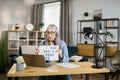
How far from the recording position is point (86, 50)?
5836 millimetres

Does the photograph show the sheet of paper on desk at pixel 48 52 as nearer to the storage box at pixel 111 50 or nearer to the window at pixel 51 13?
the storage box at pixel 111 50

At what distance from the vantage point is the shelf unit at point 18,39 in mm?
6318

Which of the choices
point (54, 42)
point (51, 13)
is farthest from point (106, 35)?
point (54, 42)

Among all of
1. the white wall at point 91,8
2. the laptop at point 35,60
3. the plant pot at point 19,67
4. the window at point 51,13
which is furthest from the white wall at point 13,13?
the plant pot at point 19,67

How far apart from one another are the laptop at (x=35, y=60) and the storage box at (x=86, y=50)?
3.63 meters

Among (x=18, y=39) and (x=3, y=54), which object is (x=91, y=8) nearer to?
(x=18, y=39)

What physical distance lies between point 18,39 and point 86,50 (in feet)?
7.42

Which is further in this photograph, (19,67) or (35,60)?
(35,60)

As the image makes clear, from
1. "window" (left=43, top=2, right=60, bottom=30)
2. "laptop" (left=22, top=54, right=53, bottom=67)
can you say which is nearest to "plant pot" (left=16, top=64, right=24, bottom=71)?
"laptop" (left=22, top=54, right=53, bottom=67)

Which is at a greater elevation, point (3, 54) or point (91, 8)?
point (91, 8)

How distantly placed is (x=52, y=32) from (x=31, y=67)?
566 mm

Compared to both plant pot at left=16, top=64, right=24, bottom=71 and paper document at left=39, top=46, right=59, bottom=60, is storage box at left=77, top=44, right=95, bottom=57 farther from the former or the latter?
plant pot at left=16, top=64, right=24, bottom=71

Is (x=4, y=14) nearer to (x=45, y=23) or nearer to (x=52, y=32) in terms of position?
(x=45, y=23)

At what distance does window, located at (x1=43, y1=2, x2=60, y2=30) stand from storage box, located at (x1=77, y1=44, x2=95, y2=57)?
1325 millimetres
